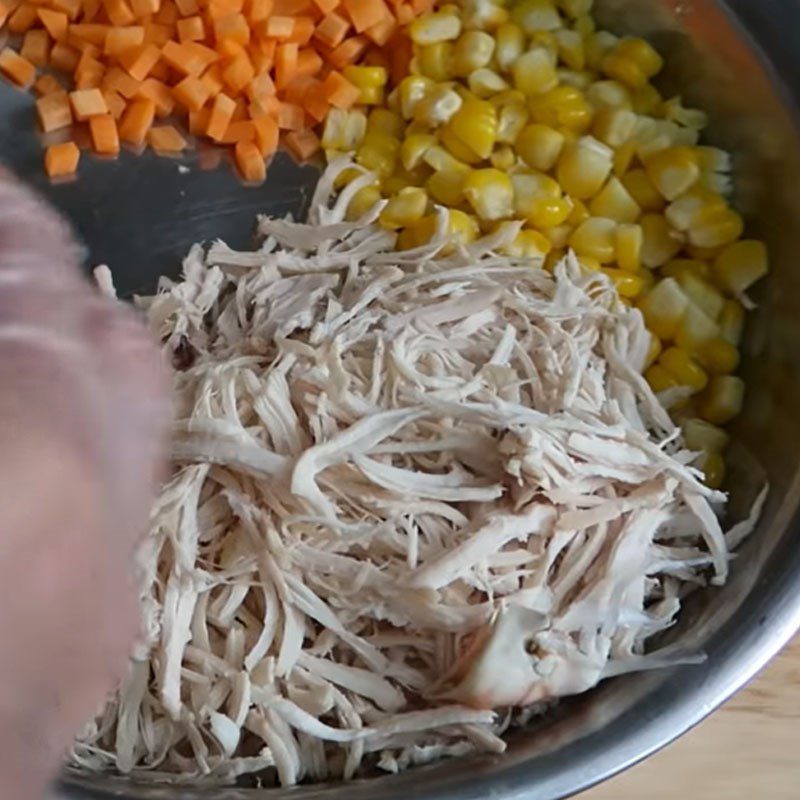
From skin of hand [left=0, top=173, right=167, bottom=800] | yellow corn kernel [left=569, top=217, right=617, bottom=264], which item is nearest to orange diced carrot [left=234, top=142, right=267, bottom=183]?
yellow corn kernel [left=569, top=217, right=617, bottom=264]

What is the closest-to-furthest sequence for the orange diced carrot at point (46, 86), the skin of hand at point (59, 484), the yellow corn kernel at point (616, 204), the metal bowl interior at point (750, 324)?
the skin of hand at point (59, 484)
the metal bowl interior at point (750, 324)
the yellow corn kernel at point (616, 204)
the orange diced carrot at point (46, 86)

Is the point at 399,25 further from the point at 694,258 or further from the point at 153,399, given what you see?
the point at 153,399

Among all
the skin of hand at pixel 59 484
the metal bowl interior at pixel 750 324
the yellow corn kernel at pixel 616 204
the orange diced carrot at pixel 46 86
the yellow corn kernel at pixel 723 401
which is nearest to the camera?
the skin of hand at pixel 59 484

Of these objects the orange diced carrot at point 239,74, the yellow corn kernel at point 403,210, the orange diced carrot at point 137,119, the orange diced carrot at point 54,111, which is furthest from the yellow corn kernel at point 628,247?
the orange diced carrot at point 54,111

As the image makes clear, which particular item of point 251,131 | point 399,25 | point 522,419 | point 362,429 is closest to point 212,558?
point 362,429

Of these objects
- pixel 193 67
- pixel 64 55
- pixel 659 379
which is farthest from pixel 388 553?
pixel 64 55

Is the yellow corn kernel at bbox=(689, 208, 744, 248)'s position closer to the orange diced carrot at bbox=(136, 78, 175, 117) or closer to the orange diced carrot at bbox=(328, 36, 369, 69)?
the orange diced carrot at bbox=(328, 36, 369, 69)

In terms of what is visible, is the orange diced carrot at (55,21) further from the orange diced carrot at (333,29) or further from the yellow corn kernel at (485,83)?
the yellow corn kernel at (485,83)
